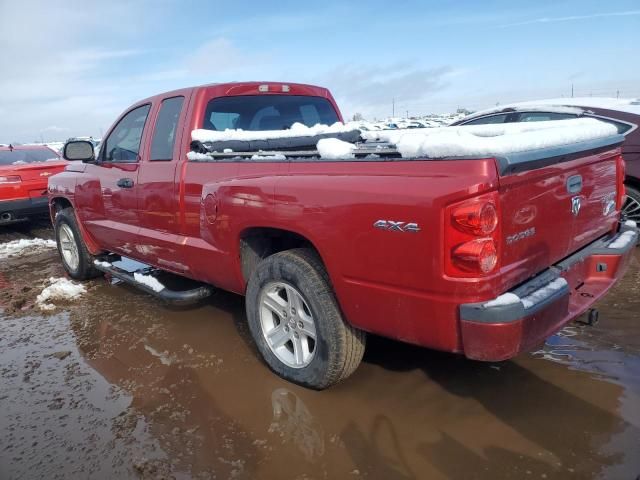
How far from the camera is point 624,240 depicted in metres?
3.09

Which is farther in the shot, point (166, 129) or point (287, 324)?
point (166, 129)

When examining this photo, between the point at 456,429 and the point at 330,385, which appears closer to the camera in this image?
the point at 456,429

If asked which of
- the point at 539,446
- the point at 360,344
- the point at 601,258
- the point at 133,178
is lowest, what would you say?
the point at 539,446

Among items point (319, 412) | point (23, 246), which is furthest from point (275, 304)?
point (23, 246)

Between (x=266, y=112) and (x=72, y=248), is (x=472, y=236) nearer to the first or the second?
(x=266, y=112)

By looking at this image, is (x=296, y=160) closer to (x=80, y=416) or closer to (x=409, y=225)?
(x=409, y=225)

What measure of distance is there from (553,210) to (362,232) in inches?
38.5

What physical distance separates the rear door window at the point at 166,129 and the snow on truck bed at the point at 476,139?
31 cm

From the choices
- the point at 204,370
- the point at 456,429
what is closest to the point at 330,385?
the point at 456,429

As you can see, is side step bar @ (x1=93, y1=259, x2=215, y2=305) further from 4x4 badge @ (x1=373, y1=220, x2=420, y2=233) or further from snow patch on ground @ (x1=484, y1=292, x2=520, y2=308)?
snow patch on ground @ (x1=484, y1=292, x2=520, y2=308)

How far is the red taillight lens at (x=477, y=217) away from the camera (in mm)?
2094

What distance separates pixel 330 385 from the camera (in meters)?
2.93

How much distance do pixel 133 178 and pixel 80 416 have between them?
1977mm

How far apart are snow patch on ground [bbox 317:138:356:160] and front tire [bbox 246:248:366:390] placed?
0.61 m
